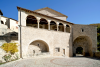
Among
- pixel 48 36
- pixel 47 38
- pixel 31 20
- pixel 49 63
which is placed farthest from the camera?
pixel 31 20

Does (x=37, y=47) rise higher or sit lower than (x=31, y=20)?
lower

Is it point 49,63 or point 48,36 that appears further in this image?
point 48,36

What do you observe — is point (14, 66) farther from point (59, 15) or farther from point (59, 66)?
point (59, 15)

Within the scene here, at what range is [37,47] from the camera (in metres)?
13.1

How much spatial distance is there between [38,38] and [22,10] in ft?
18.2

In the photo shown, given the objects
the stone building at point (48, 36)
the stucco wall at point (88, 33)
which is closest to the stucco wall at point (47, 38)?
the stone building at point (48, 36)

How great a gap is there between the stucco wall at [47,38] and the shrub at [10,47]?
130 centimetres

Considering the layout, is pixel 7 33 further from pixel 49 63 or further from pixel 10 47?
pixel 49 63

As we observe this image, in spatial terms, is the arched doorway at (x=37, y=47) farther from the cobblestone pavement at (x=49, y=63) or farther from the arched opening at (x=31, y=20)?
the arched opening at (x=31, y=20)

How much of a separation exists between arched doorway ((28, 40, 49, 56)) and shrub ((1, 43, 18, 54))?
2753 mm

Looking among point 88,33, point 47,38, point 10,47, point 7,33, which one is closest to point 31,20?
point 47,38

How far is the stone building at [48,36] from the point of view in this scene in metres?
11.2

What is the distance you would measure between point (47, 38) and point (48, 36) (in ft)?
1.55

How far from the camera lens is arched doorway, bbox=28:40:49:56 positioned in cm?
1227
